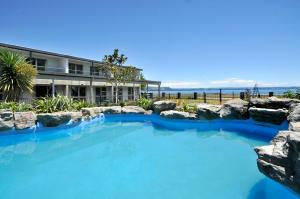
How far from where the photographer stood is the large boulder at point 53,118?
45.4 ft

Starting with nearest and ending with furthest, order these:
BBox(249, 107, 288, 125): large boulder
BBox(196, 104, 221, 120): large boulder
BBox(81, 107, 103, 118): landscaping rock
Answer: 1. BBox(249, 107, 288, 125): large boulder
2. BBox(196, 104, 221, 120): large boulder
3. BBox(81, 107, 103, 118): landscaping rock

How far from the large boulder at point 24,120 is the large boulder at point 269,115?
1397 centimetres

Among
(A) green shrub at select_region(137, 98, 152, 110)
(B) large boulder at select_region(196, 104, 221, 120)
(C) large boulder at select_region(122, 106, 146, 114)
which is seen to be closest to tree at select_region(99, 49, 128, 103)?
(A) green shrub at select_region(137, 98, 152, 110)

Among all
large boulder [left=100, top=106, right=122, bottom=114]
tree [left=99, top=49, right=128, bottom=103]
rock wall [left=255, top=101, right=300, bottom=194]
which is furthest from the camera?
tree [left=99, top=49, right=128, bottom=103]

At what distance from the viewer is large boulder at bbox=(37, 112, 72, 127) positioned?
13.8 m

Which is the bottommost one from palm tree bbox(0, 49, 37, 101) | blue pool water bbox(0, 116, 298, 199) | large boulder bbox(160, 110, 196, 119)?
blue pool water bbox(0, 116, 298, 199)

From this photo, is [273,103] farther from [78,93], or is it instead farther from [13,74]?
[78,93]

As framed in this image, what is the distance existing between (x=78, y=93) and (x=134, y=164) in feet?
57.2

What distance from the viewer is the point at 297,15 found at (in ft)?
45.4

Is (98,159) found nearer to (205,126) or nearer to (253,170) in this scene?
(253,170)

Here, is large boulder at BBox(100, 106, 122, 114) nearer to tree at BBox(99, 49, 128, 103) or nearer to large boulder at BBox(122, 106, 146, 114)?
large boulder at BBox(122, 106, 146, 114)

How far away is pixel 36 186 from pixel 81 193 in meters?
1.57

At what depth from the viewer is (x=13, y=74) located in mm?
15953

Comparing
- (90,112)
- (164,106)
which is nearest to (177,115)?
(164,106)
